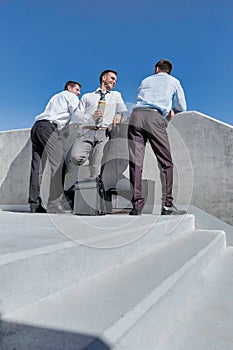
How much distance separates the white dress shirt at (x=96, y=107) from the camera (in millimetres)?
2787

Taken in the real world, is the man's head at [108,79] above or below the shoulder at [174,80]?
above

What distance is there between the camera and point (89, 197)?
7.71ft

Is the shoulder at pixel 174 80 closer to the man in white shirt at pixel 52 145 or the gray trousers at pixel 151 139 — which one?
the gray trousers at pixel 151 139

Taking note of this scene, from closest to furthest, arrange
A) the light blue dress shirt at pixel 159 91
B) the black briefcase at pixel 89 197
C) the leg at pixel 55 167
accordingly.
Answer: the black briefcase at pixel 89 197
the light blue dress shirt at pixel 159 91
the leg at pixel 55 167

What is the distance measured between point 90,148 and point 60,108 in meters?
0.51

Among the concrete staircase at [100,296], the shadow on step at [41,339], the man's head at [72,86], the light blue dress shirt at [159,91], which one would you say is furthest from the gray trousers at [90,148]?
the shadow on step at [41,339]

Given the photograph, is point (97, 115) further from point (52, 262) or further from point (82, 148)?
point (52, 262)

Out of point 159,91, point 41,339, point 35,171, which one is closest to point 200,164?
point 159,91

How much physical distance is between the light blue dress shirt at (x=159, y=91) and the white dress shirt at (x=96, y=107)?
32cm

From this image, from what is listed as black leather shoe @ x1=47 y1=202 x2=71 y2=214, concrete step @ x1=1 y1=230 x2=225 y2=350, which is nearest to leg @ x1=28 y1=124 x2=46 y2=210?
black leather shoe @ x1=47 y1=202 x2=71 y2=214

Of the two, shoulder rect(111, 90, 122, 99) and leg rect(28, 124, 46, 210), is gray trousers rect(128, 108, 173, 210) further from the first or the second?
leg rect(28, 124, 46, 210)

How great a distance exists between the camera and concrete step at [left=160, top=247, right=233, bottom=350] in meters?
0.82

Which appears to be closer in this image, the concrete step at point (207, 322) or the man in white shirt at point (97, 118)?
the concrete step at point (207, 322)

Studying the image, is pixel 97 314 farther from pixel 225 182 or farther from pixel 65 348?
pixel 225 182
